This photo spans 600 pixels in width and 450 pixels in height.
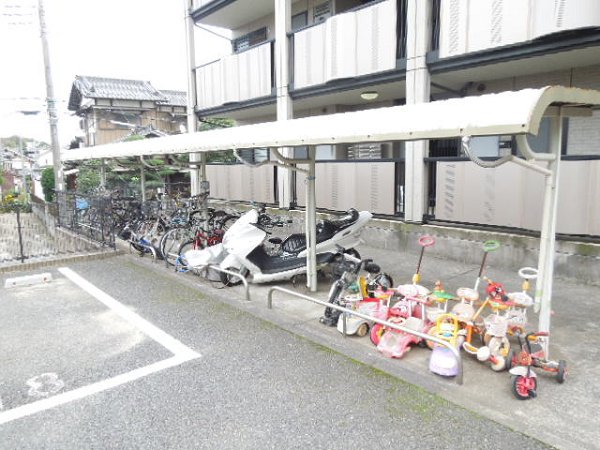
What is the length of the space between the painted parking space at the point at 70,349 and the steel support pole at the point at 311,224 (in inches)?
84.8

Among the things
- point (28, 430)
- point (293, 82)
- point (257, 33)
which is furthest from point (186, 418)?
point (257, 33)

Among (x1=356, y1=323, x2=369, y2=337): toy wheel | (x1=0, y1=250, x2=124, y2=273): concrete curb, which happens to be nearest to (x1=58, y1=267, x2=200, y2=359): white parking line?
(x1=0, y1=250, x2=124, y2=273): concrete curb

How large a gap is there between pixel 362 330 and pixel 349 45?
6.23 m

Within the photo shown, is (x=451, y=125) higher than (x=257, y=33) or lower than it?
lower

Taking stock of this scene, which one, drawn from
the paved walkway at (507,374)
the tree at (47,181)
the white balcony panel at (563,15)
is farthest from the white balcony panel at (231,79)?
the tree at (47,181)

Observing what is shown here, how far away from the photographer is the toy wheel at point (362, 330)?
4.55 m

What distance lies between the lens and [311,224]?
231 inches

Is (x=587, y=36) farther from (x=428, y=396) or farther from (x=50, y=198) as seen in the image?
(x=50, y=198)

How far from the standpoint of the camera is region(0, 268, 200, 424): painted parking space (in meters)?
3.68

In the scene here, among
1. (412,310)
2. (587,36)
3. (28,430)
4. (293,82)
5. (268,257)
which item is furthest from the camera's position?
(293,82)

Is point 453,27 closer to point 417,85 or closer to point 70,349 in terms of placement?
point 417,85

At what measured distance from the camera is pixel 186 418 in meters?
3.20

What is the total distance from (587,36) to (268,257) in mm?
5278

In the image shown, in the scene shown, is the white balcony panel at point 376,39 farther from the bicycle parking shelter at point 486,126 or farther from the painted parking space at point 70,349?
the painted parking space at point 70,349
